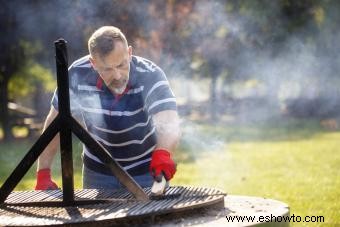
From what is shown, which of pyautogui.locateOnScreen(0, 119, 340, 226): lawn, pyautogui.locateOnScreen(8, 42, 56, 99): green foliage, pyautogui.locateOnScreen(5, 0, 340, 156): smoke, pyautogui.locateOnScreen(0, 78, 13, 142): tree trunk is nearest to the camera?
pyautogui.locateOnScreen(0, 119, 340, 226): lawn

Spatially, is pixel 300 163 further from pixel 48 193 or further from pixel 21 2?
pixel 21 2

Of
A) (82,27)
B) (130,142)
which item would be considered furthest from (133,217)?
(82,27)

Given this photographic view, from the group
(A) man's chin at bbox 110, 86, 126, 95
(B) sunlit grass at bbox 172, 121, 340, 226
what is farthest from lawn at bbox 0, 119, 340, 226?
(A) man's chin at bbox 110, 86, 126, 95

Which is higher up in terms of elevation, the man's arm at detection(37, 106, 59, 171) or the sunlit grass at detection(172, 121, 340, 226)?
the man's arm at detection(37, 106, 59, 171)

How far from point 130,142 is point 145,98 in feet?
1.29

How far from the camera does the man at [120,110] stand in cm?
348

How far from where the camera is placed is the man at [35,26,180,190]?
348cm

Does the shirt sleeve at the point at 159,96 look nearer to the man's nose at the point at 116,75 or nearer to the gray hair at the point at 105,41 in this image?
the man's nose at the point at 116,75

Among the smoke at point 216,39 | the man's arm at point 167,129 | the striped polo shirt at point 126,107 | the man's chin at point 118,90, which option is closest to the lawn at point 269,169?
the smoke at point 216,39

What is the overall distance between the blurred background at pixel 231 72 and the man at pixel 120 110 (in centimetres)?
209

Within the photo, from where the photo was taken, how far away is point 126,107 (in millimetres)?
3893

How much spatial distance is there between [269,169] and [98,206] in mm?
6295

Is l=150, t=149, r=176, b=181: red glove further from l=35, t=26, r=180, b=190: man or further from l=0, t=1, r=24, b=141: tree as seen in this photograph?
l=0, t=1, r=24, b=141: tree

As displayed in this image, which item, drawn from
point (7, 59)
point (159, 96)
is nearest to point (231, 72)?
point (7, 59)
